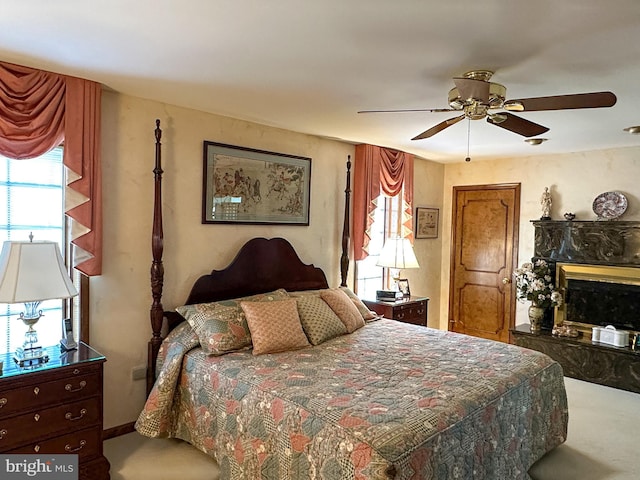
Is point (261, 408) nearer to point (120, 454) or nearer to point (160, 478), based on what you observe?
point (160, 478)

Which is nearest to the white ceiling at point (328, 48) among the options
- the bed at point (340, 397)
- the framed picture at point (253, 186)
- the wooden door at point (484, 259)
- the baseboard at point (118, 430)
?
the framed picture at point (253, 186)

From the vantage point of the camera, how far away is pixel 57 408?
2.44m

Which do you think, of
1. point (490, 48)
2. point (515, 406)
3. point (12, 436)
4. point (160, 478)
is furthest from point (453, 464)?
point (12, 436)

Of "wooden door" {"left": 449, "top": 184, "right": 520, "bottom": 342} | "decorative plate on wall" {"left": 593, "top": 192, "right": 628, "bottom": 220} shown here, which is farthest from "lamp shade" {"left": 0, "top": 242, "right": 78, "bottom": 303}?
"decorative plate on wall" {"left": 593, "top": 192, "right": 628, "bottom": 220}

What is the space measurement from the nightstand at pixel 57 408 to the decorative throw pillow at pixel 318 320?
138 centimetres

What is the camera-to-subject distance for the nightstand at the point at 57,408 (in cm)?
229

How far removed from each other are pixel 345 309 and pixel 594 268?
288 centimetres

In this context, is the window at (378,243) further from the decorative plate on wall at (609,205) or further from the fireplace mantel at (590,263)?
the decorative plate on wall at (609,205)

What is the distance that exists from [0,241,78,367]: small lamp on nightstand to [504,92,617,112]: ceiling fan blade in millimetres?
2630

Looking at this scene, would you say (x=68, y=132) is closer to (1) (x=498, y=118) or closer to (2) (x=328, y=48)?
(2) (x=328, y=48)

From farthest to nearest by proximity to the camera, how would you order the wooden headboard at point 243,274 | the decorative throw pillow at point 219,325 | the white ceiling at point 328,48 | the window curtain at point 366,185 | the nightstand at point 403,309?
1. the window curtain at point 366,185
2. the nightstand at point 403,309
3. the wooden headboard at point 243,274
4. the decorative throw pillow at point 219,325
5. the white ceiling at point 328,48

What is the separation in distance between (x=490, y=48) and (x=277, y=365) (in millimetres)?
2077

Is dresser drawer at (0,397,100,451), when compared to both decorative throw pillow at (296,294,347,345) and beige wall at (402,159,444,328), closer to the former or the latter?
decorative throw pillow at (296,294,347,345)

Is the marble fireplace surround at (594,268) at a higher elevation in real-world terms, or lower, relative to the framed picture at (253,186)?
lower
